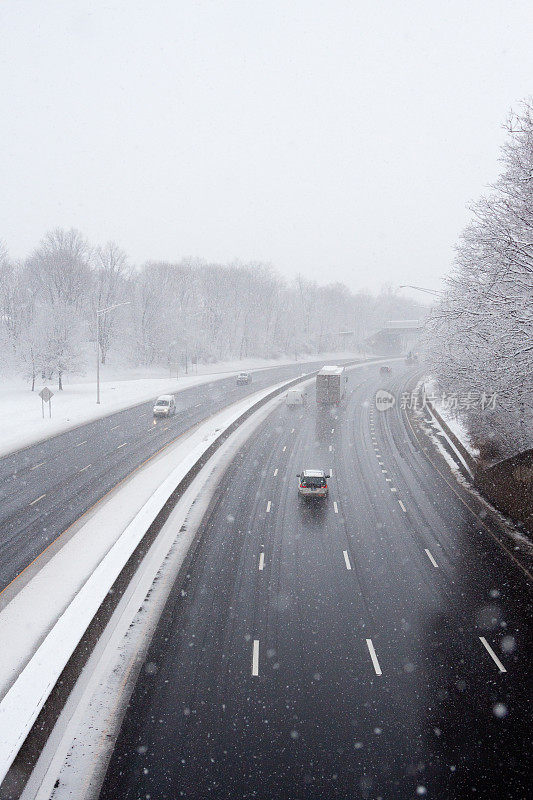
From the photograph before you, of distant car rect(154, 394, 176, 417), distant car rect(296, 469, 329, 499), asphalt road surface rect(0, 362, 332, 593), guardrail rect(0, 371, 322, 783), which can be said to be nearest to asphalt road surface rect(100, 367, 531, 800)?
distant car rect(296, 469, 329, 499)

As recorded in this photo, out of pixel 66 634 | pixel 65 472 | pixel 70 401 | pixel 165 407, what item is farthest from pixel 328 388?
pixel 66 634

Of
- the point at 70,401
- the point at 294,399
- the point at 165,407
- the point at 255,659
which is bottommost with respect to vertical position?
the point at 255,659

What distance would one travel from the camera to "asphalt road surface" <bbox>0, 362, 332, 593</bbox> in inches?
687

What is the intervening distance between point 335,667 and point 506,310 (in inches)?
547

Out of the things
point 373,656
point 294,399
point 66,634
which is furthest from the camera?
point 294,399

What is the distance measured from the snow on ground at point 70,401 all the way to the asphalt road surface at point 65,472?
4.68ft

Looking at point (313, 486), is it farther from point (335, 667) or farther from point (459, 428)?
point (459, 428)

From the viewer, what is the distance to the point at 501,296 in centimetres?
1736

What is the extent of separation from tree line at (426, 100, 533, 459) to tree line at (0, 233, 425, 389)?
789 inches

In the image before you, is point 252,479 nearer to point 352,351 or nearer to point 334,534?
point 334,534

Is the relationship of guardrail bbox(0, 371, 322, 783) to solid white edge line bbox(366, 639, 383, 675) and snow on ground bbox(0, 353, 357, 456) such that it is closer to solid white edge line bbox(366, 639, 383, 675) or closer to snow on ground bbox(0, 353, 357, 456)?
solid white edge line bbox(366, 639, 383, 675)

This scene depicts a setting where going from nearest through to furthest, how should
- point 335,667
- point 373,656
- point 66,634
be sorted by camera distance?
point 335,667 → point 373,656 → point 66,634

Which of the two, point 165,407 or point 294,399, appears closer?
point 165,407

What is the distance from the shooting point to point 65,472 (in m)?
25.3
